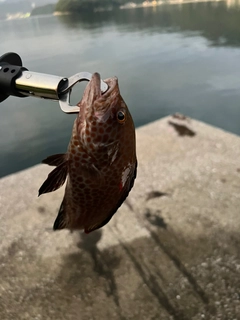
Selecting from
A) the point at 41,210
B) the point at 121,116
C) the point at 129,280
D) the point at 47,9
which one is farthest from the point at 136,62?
the point at 121,116

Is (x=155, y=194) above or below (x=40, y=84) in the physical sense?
below

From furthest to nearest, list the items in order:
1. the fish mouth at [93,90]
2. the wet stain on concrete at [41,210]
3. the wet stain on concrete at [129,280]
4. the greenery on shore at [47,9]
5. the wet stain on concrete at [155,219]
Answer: the greenery on shore at [47,9] < the wet stain on concrete at [41,210] < the wet stain on concrete at [155,219] < the wet stain on concrete at [129,280] < the fish mouth at [93,90]

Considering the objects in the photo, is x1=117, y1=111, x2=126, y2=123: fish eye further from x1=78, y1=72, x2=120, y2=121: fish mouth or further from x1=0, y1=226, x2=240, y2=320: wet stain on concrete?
x1=0, y1=226, x2=240, y2=320: wet stain on concrete

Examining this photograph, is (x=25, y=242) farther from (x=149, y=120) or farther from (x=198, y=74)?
(x=198, y=74)

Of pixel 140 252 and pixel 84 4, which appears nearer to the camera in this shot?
pixel 140 252

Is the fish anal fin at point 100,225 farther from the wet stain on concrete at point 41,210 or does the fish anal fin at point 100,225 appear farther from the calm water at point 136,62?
the calm water at point 136,62

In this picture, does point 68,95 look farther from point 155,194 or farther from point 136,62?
point 136,62

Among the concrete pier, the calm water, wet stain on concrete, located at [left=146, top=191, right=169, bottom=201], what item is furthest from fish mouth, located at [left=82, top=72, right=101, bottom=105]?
the calm water

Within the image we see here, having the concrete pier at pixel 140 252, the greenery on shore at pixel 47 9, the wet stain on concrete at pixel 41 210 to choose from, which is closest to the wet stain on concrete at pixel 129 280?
the concrete pier at pixel 140 252
